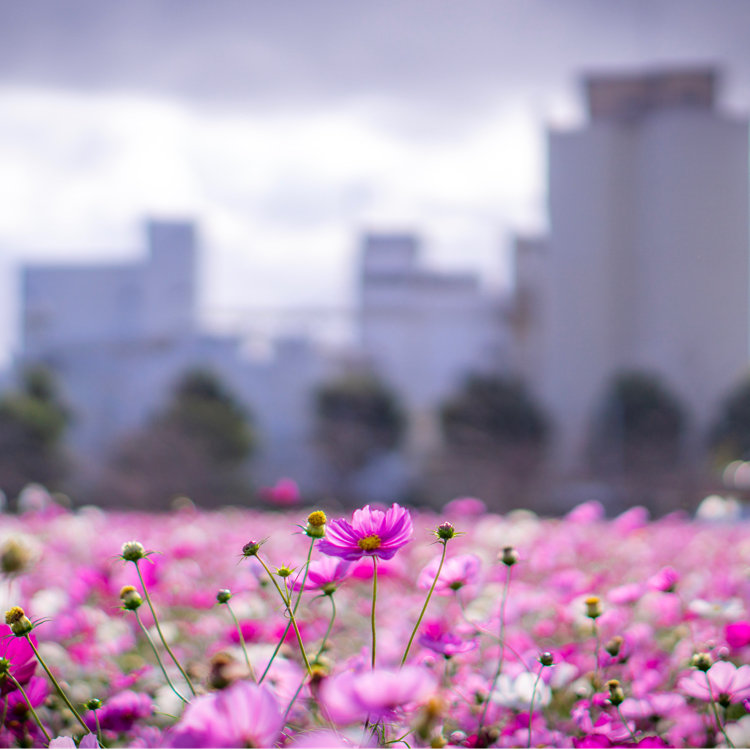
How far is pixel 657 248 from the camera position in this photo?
42.4 ft

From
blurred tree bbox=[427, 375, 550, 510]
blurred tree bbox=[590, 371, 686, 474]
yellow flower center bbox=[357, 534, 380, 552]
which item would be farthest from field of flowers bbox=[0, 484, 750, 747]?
blurred tree bbox=[590, 371, 686, 474]

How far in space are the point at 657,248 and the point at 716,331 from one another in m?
1.57

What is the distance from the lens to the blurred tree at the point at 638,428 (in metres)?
11.6

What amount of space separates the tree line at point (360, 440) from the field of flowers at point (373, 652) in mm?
9517

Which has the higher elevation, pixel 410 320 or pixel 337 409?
pixel 410 320

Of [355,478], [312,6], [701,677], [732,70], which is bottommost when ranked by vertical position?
[355,478]

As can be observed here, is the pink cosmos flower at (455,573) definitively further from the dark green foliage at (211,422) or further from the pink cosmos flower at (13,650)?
the dark green foliage at (211,422)

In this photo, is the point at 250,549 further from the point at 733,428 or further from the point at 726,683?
the point at 733,428

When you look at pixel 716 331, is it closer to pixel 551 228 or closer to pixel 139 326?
pixel 551 228

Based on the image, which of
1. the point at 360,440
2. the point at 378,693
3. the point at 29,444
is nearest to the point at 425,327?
the point at 360,440

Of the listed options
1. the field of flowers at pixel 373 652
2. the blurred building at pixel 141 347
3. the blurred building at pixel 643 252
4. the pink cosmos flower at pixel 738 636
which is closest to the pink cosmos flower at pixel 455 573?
the field of flowers at pixel 373 652

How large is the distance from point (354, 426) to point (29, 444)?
440 centimetres

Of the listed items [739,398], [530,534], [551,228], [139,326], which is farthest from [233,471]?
[530,534]

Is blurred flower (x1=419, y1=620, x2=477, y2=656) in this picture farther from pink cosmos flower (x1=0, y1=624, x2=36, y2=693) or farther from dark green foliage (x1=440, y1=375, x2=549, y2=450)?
dark green foliage (x1=440, y1=375, x2=549, y2=450)
